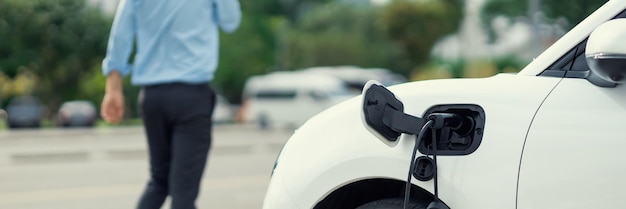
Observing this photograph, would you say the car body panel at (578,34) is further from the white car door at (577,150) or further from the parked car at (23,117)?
the parked car at (23,117)

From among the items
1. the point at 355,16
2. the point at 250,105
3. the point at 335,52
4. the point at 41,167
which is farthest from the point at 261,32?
the point at 41,167

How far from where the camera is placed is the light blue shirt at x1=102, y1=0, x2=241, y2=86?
15.0 ft

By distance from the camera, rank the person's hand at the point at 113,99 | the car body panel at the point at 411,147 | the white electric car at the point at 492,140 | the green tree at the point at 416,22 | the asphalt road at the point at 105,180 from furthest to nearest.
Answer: the green tree at the point at 416,22 → the asphalt road at the point at 105,180 → the person's hand at the point at 113,99 → the car body panel at the point at 411,147 → the white electric car at the point at 492,140

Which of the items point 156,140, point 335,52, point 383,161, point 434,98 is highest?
point 434,98

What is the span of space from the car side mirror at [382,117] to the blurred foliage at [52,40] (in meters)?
45.8

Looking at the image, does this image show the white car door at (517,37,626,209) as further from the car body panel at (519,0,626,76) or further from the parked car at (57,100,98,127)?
the parked car at (57,100,98,127)

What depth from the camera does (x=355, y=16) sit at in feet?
269

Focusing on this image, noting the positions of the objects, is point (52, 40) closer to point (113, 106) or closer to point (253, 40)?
point (253, 40)

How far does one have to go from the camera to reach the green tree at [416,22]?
253ft

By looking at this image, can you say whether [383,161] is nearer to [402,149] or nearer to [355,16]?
[402,149]

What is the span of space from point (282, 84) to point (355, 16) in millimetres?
45278

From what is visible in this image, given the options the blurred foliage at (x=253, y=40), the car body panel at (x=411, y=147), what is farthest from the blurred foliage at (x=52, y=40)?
the car body panel at (x=411, y=147)

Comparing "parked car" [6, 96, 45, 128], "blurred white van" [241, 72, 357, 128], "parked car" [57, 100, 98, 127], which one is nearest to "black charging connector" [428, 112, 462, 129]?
"blurred white van" [241, 72, 357, 128]

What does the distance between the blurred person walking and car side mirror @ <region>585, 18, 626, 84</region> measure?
8.07ft
